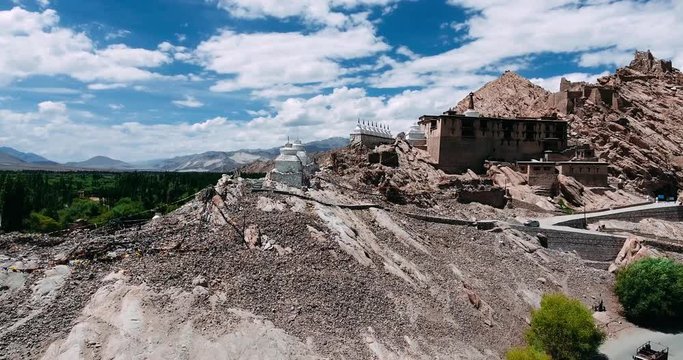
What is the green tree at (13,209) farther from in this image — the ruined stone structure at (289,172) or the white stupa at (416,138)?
the white stupa at (416,138)

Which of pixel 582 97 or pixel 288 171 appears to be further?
pixel 582 97

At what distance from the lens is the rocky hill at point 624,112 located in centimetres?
5128

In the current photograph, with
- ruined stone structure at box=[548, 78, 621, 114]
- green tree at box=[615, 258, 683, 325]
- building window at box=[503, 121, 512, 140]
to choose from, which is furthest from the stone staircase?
green tree at box=[615, 258, 683, 325]

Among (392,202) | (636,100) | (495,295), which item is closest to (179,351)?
(495,295)

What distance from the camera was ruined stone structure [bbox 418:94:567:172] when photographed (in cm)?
4628

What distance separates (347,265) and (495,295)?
8.85 metres

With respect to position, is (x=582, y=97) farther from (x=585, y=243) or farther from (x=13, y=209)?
(x=13, y=209)

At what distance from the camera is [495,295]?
2878 centimetres

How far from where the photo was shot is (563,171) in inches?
1831

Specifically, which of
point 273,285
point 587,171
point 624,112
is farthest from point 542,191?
point 273,285

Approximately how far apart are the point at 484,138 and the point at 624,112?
717 inches

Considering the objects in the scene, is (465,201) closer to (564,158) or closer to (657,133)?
(564,158)

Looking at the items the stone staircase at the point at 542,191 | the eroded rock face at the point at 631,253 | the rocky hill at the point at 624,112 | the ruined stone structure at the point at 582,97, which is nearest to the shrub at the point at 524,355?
A: the eroded rock face at the point at 631,253

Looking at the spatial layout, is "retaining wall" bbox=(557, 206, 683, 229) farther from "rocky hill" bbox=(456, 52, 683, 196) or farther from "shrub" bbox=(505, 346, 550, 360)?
"shrub" bbox=(505, 346, 550, 360)
